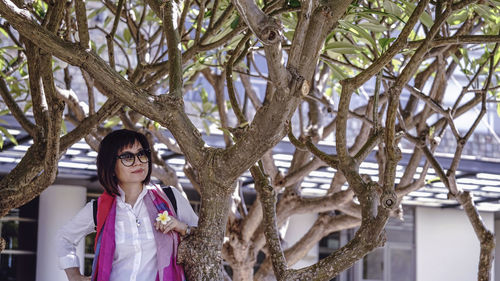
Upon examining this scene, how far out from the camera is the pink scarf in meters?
2.84

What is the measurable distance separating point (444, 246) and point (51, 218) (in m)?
7.66

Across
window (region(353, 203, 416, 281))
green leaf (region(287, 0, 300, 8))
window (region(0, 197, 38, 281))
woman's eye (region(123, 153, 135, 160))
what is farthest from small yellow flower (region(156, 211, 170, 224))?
window (region(353, 203, 416, 281))

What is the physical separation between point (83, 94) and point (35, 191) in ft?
27.2

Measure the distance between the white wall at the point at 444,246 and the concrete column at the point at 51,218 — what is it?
6680mm

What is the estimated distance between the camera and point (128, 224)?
2998 millimetres

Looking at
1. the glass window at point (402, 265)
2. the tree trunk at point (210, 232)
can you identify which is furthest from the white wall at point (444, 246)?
the tree trunk at point (210, 232)

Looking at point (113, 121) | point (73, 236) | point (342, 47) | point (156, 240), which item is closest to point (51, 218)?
point (113, 121)

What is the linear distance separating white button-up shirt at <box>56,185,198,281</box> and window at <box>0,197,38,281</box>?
1190 centimetres

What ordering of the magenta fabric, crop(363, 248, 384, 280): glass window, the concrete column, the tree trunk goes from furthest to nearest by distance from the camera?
1. crop(363, 248, 384, 280): glass window
2. the concrete column
3. the magenta fabric
4. the tree trunk

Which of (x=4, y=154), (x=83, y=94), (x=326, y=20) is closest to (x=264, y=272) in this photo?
(x=326, y=20)

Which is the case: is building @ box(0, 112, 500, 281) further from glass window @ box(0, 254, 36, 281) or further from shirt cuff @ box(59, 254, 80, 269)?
shirt cuff @ box(59, 254, 80, 269)

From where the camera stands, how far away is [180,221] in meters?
2.94

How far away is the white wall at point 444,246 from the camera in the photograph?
1673cm

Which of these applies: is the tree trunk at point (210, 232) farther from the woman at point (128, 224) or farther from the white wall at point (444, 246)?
the white wall at point (444, 246)
